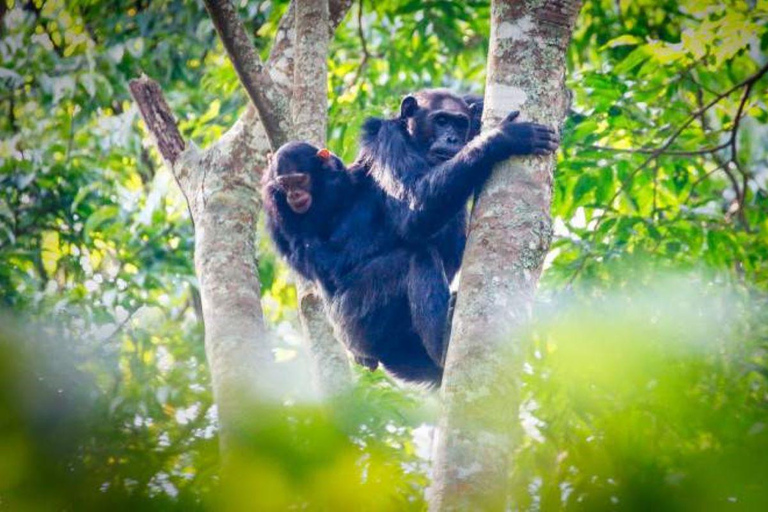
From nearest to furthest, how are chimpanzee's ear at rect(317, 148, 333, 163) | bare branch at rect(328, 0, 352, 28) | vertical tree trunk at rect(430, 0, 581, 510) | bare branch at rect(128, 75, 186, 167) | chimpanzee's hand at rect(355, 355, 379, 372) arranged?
1. vertical tree trunk at rect(430, 0, 581, 510)
2. chimpanzee's ear at rect(317, 148, 333, 163)
3. bare branch at rect(128, 75, 186, 167)
4. chimpanzee's hand at rect(355, 355, 379, 372)
5. bare branch at rect(328, 0, 352, 28)

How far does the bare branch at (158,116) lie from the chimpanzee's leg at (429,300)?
5.81 feet

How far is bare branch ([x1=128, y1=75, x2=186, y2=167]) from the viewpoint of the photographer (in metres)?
5.36

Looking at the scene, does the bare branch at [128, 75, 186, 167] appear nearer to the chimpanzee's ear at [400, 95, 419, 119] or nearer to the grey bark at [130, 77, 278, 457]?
the grey bark at [130, 77, 278, 457]

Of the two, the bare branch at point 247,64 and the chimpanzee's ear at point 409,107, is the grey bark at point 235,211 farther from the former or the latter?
the chimpanzee's ear at point 409,107

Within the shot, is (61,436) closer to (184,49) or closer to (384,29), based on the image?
(384,29)

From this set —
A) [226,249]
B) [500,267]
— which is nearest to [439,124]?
[226,249]

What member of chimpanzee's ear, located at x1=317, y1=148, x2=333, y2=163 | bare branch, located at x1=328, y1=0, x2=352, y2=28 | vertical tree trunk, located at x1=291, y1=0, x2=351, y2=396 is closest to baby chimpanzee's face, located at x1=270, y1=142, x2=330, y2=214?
chimpanzee's ear, located at x1=317, y1=148, x2=333, y2=163

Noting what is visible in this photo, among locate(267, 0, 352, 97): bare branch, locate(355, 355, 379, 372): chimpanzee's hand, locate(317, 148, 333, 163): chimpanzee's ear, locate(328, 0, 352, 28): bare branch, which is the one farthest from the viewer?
locate(328, 0, 352, 28): bare branch

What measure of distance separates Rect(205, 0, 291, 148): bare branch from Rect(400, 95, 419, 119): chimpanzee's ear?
3.26 ft

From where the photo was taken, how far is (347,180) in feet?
17.7

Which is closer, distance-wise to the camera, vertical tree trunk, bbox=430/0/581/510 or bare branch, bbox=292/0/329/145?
vertical tree trunk, bbox=430/0/581/510

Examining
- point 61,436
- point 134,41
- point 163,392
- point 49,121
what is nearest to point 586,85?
point 163,392

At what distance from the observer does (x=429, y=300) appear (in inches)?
183

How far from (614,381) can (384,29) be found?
4.96 metres
